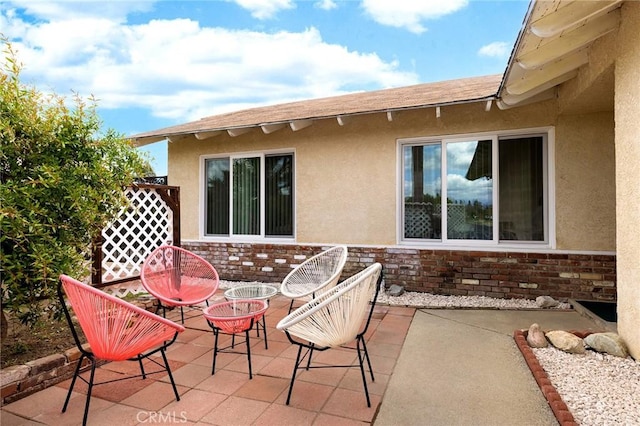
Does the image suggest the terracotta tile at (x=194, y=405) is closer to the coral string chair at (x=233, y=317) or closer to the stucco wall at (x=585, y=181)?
the coral string chair at (x=233, y=317)

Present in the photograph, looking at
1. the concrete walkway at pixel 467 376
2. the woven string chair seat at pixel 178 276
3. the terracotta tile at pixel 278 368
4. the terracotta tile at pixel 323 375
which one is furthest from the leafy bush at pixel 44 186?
the concrete walkway at pixel 467 376

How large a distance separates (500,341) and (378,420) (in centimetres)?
228

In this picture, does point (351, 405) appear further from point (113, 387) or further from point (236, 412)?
point (113, 387)

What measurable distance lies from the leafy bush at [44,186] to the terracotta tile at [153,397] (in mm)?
1379

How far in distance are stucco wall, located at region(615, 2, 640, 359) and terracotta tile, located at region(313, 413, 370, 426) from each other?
287 centimetres

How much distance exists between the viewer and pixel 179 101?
1858 centimetres

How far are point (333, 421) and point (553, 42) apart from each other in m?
4.27

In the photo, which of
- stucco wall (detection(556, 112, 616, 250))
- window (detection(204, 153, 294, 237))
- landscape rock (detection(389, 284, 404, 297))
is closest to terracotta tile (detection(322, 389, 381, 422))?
landscape rock (detection(389, 284, 404, 297))

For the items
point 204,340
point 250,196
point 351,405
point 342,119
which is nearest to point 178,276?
point 204,340

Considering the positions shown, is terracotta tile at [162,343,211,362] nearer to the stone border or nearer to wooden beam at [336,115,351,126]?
the stone border

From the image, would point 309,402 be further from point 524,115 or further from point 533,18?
point 524,115

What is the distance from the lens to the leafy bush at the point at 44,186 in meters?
3.21

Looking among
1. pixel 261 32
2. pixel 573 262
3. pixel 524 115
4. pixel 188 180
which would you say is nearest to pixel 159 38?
pixel 261 32

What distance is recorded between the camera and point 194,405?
2.85 m
